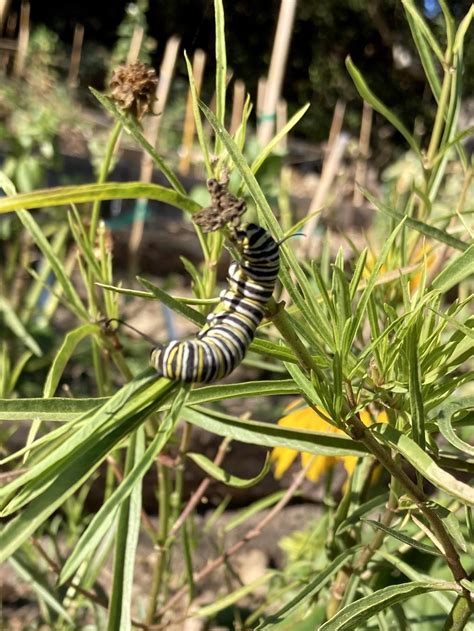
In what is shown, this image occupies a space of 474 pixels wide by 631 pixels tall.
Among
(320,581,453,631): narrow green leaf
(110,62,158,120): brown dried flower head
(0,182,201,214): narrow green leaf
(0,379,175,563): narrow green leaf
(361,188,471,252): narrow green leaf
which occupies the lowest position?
(320,581,453,631): narrow green leaf

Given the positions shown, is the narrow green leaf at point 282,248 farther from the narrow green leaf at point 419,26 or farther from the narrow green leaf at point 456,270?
the narrow green leaf at point 419,26

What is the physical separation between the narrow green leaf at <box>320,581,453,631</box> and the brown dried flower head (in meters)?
0.29

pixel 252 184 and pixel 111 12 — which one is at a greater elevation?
pixel 111 12

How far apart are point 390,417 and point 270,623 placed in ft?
0.43

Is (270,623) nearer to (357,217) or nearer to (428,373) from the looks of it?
A: (428,373)

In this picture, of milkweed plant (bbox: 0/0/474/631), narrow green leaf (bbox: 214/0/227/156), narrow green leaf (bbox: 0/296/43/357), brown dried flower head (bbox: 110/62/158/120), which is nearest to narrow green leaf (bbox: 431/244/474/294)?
milkweed plant (bbox: 0/0/474/631)

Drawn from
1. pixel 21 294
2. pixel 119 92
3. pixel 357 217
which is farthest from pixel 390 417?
pixel 357 217

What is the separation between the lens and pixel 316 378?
26cm

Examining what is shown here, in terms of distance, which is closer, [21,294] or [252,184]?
[252,184]

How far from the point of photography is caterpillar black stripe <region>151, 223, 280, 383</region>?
9.1 inches

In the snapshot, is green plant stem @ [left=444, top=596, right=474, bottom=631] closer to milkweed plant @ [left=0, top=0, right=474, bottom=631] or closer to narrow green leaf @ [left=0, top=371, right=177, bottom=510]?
milkweed plant @ [left=0, top=0, right=474, bottom=631]

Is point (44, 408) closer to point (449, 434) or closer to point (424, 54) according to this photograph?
point (449, 434)

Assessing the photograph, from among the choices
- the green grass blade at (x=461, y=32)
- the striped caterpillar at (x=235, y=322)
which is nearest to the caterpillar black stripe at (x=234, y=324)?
the striped caterpillar at (x=235, y=322)

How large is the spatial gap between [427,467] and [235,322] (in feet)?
0.29
